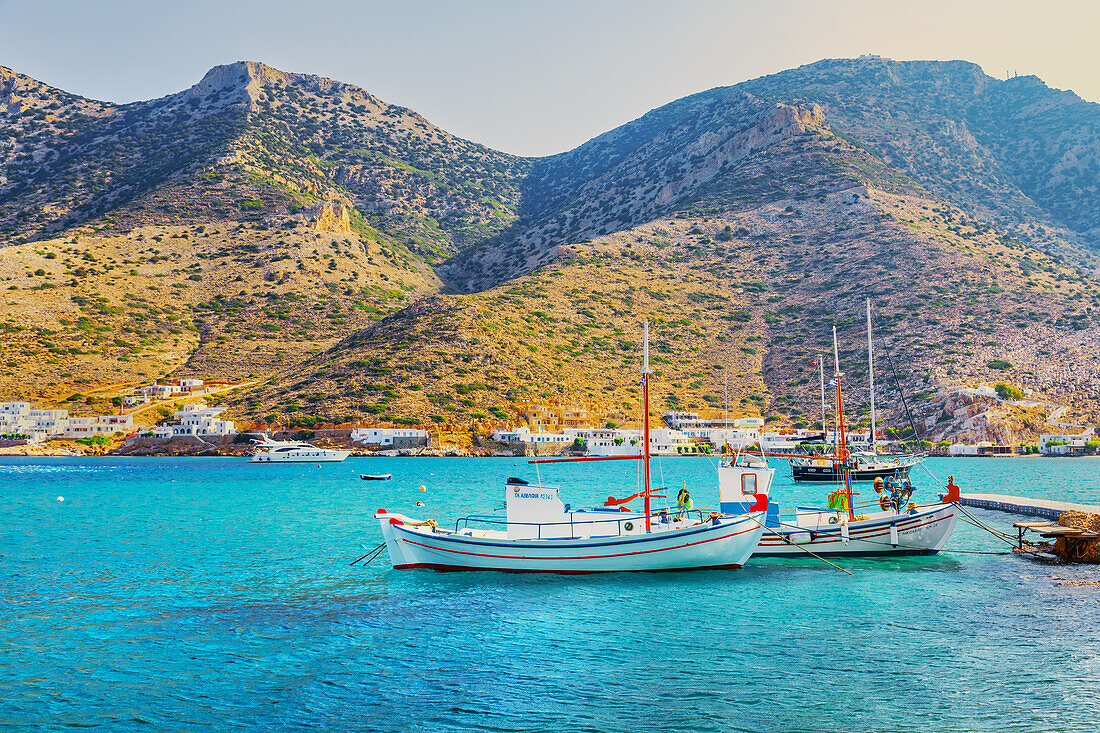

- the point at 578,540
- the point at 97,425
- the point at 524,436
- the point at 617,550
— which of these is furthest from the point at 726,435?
the point at 97,425

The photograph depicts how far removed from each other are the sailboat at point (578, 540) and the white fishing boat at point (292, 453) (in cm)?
7107

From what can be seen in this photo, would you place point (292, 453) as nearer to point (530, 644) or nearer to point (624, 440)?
point (624, 440)

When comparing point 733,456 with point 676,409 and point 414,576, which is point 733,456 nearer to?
point 414,576

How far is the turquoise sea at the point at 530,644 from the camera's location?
13.2 m

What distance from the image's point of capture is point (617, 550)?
2400 cm

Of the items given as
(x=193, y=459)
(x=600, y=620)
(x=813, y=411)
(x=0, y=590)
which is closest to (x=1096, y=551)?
(x=600, y=620)

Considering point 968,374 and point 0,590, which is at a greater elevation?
point 968,374

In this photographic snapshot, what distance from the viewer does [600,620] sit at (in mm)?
19375

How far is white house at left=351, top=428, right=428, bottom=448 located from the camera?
96.8 metres

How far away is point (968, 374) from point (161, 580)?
95.2 m

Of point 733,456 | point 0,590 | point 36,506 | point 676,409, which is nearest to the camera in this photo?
point 0,590

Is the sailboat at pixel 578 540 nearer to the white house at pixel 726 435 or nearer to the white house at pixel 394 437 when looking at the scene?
the white house at pixel 726 435

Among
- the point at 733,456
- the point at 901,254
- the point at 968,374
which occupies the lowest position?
the point at 733,456

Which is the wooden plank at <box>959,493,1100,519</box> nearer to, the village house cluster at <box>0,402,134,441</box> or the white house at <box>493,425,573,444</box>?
the white house at <box>493,425,573,444</box>
